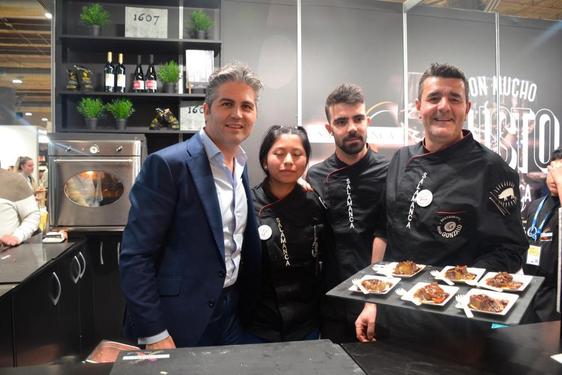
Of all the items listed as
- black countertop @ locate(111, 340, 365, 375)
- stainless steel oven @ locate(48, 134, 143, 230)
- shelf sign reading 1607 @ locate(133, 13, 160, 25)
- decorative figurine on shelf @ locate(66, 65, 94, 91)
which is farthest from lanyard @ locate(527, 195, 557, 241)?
decorative figurine on shelf @ locate(66, 65, 94, 91)

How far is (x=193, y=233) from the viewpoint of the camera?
1.66m

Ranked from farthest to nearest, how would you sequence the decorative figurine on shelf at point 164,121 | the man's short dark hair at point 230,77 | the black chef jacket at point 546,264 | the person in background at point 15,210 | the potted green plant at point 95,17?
the decorative figurine on shelf at point 164,121 → the potted green plant at point 95,17 → the person in background at point 15,210 → the black chef jacket at point 546,264 → the man's short dark hair at point 230,77

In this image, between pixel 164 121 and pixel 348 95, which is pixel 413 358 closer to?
pixel 348 95

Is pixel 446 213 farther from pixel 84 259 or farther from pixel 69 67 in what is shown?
pixel 69 67

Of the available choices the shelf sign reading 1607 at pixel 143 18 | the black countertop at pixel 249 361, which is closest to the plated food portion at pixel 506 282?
the black countertop at pixel 249 361

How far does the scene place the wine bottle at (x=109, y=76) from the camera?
422 cm

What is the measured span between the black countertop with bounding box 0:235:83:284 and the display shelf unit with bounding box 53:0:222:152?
3.96 feet

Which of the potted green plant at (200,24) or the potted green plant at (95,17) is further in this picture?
the potted green plant at (200,24)

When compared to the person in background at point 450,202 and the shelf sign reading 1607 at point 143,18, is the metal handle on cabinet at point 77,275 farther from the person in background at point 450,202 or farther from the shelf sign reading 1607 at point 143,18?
the person in background at point 450,202

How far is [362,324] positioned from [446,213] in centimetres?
54

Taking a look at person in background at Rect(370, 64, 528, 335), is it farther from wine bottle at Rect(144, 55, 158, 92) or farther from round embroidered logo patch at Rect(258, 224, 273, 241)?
wine bottle at Rect(144, 55, 158, 92)

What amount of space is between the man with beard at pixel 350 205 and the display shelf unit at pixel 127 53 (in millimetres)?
2403

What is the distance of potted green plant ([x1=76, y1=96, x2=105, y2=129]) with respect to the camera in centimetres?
411

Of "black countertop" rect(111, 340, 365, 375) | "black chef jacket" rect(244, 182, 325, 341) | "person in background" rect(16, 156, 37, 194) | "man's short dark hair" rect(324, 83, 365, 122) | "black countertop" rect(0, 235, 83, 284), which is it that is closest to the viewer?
"black countertop" rect(111, 340, 365, 375)
